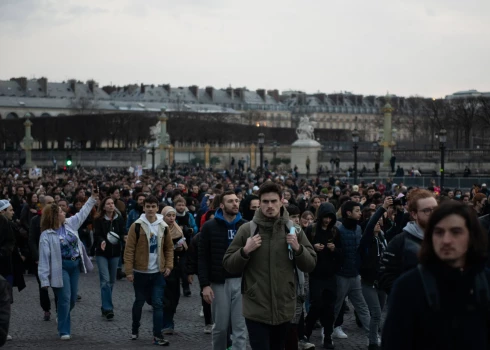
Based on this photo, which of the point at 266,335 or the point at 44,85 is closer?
the point at 266,335

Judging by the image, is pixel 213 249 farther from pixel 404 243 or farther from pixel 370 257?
pixel 404 243

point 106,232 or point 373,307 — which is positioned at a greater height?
point 106,232

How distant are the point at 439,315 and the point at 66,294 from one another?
5.93m

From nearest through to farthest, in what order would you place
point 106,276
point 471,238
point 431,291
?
1. point 431,291
2. point 471,238
3. point 106,276

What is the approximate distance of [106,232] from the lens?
9.76m

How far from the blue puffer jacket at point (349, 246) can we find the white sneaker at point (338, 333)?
2.79ft

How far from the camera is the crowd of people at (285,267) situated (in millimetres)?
3225

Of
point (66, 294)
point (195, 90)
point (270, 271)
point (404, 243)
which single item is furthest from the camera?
point (195, 90)

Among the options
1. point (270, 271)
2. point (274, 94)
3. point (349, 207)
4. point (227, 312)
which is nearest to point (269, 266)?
point (270, 271)

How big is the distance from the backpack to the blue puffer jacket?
4.94 meters

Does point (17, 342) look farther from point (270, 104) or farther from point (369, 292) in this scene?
point (270, 104)

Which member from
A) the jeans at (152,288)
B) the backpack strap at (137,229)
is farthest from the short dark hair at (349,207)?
the backpack strap at (137,229)

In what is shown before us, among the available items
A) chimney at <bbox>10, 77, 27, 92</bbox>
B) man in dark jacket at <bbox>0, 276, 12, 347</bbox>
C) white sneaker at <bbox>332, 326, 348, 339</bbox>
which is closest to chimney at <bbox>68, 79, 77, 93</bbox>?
chimney at <bbox>10, 77, 27, 92</bbox>

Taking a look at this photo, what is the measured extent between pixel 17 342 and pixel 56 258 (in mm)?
869
